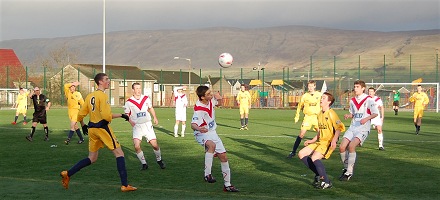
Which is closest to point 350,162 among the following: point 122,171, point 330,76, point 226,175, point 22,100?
point 226,175

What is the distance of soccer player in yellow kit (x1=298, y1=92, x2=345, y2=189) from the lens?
12.2 meters

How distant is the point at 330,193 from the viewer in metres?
11.6

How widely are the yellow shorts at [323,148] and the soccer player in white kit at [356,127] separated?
3.29 ft

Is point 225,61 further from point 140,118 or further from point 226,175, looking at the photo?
point 226,175

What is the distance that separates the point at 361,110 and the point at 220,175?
3.38m

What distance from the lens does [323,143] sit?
1243cm

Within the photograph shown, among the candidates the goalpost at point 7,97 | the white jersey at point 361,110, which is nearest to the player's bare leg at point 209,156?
the white jersey at point 361,110

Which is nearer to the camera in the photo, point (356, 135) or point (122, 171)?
point (122, 171)

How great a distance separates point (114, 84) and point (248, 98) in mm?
55418

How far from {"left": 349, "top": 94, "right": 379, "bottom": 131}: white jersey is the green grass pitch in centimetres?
105

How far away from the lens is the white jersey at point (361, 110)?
1391 cm

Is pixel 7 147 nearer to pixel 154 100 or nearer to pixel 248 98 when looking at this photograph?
pixel 248 98

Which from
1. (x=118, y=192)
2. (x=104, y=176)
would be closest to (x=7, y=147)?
(x=104, y=176)

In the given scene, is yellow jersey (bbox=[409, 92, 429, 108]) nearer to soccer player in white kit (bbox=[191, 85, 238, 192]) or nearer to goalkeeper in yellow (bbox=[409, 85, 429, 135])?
goalkeeper in yellow (bbox=[409, 85, 429, 135])
